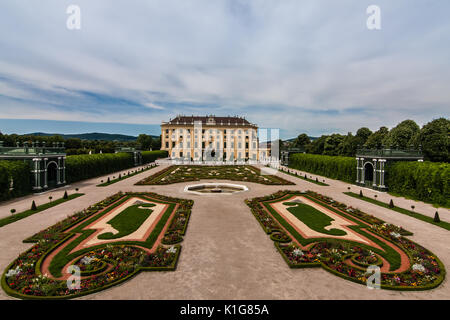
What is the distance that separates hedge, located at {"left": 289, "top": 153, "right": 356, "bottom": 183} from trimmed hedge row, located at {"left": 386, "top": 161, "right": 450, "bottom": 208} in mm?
6710

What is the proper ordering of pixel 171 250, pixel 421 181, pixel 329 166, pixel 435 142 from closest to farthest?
pixel 171 250 → pixel 421 181 → pixel 435 142 → pixel 329 166

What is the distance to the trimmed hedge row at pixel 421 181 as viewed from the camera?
20578mm

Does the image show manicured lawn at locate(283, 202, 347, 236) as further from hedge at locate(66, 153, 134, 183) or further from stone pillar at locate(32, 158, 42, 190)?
hedge at locate(66, 153, 134, 183)

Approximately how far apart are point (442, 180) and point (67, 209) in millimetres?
33761

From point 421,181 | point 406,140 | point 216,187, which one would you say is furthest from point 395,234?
point 406,140

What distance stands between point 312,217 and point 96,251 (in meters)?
14.4

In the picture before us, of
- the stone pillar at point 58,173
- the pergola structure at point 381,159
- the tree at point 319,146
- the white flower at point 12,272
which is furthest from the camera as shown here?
the tree at point 319,146

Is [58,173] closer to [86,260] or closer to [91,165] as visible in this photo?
[91,165]

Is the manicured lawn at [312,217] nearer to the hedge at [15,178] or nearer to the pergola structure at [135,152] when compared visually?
the hedge at [15,178]

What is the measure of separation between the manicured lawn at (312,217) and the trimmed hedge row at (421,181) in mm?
12748

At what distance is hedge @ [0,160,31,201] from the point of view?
21.0 metres

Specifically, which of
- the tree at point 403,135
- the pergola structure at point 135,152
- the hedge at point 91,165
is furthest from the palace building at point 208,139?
the tree at point 403,135


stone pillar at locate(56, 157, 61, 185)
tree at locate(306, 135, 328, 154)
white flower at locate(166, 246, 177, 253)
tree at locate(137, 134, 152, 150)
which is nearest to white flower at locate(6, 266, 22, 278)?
white flower at locate(166, 246, 177, 253)

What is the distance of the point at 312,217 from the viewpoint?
16922mm
